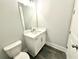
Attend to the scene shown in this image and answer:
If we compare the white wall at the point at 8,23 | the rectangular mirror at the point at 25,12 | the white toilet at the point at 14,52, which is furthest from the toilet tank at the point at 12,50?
the rectangular mirror at the point at 25,12

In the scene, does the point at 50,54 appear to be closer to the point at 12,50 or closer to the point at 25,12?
the point at 12,50

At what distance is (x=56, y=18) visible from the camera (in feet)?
6.45

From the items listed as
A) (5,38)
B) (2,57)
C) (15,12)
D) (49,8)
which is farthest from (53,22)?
(2,57)

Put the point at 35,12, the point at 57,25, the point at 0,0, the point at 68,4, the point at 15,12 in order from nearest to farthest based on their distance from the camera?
the point at 0,0, the point at 15,12, the point at 68,4, the point at 57,25, the point at 35,12

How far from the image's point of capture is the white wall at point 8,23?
1266 millimetres

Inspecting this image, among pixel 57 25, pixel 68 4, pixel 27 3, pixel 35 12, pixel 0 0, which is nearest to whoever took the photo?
pixel 0 0

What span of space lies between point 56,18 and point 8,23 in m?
1.44

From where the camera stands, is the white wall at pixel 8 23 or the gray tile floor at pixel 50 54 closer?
the white wall at pixel 8 23

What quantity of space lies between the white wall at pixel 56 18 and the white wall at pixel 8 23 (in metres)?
1.00

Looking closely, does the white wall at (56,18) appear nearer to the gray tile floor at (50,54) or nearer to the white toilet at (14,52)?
the gray tile floor at (50,54)

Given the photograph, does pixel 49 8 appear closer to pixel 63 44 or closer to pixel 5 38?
pixel 63 44

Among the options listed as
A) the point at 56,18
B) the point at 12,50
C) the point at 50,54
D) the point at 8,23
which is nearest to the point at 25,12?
the point at 8,23

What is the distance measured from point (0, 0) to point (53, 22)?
1.59 meters

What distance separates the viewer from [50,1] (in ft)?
6.35
